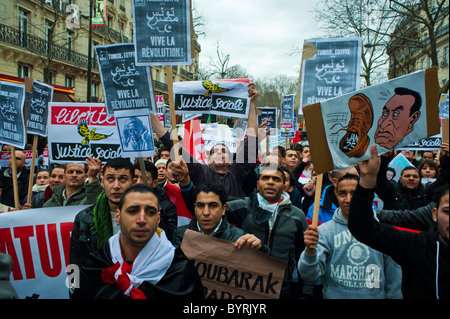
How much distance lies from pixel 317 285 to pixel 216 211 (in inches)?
39.2

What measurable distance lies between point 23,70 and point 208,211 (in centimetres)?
2455

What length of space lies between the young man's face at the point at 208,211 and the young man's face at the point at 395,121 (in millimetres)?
1353

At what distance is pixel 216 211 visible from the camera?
3129 mm

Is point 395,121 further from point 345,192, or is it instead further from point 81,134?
point 81,134

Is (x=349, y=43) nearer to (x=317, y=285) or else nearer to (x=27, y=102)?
(x=317, y=285)

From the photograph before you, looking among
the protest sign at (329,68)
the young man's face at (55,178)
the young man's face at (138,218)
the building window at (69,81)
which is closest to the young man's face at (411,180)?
the protest sign at (329,68)

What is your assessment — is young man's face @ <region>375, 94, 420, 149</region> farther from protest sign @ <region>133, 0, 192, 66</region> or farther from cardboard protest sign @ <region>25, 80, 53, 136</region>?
cardboard protest sign @ <region>25, 80, 53, 136</region>

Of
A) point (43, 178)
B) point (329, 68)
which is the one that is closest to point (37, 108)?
point (43, 178)

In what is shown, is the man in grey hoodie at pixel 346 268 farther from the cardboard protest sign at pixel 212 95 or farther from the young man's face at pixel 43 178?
the young man's face at pixel 43 178

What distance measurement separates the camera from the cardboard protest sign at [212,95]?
4.86m

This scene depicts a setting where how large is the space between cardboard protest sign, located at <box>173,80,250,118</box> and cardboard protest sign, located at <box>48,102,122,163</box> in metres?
0.96

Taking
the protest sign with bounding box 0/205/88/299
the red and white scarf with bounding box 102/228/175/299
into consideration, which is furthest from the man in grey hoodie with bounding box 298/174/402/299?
the protest sign with bounding box 0/205/88/299

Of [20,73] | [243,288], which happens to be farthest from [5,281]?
[20,73]

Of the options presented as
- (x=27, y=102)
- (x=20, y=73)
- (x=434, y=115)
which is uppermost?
(x=20, y=73)
